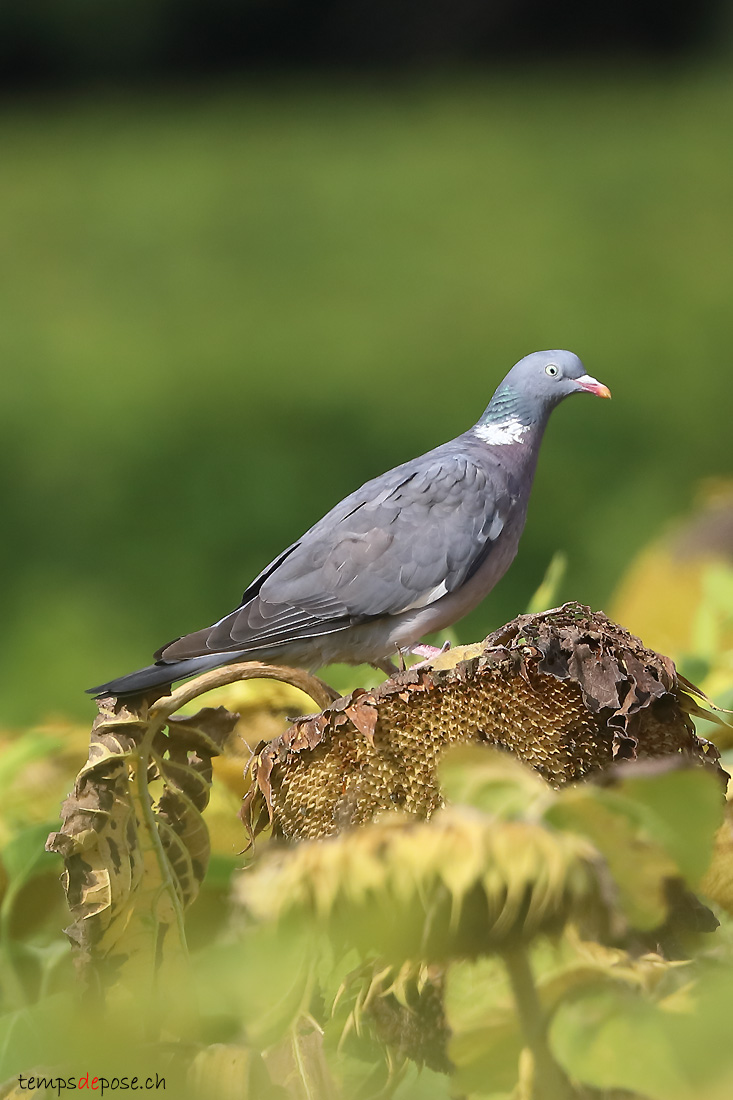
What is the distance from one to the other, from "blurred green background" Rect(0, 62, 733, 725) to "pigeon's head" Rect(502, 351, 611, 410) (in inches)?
48.7

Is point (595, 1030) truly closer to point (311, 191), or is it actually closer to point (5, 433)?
point (5, 433)

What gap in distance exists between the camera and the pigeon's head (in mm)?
1289

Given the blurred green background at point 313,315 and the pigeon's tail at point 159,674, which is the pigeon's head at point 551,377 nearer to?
the pigeon's tail at point 159,674

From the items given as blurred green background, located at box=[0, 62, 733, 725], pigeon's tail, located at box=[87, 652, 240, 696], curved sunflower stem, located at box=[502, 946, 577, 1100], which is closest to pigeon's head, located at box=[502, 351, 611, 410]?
pigeon's tail, located at box=[87, 652, 240, 696]

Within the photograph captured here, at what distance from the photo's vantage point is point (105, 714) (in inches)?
30.1

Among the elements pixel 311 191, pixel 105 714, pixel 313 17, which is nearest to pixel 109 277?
pixel 311 191

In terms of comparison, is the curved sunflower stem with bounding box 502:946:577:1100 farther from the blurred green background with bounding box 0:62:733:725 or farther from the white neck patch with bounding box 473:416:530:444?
the blurred green background with bounding box 0:62:733:725

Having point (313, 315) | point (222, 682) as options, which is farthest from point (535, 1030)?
point (313, 315)

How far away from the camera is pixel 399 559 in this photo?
121cm

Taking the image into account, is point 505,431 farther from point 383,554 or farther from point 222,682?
point 222,682

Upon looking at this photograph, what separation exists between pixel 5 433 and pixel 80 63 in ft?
20.7

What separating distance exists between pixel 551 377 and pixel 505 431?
8cm

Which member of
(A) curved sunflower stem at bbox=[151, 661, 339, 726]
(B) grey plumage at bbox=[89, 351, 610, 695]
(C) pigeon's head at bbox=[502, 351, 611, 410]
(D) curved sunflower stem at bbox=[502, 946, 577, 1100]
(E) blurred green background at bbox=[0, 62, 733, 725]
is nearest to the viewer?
(D) curved sunflower stem at bbox=[502, 946, 577, 1100]

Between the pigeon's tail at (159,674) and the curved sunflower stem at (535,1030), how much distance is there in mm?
325
